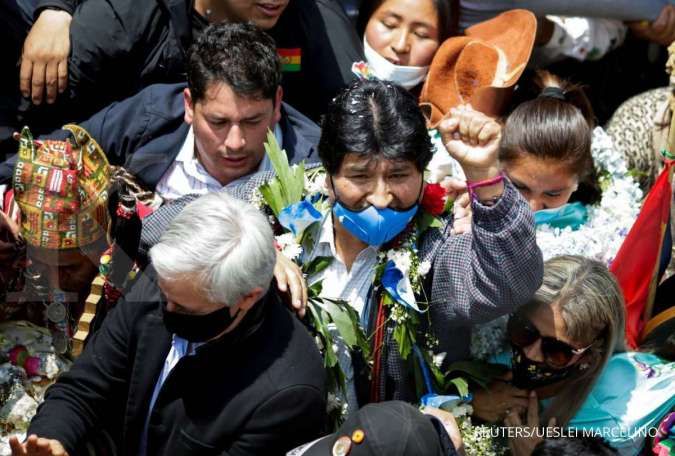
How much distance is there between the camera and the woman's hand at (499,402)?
3.72m

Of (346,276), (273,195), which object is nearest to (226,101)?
(273,195)

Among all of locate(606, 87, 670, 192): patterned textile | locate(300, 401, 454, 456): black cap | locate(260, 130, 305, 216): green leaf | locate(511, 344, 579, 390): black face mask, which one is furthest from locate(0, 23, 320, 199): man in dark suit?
locate(606, 87, 670, 192): patterned textile

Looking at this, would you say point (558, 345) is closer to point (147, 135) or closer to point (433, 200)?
point (433, 200)

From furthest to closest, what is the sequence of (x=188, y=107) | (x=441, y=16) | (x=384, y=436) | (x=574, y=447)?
(x=441, y=16) < (x=188, y=107) < (x=574, y=447) < (x=384, y=436)

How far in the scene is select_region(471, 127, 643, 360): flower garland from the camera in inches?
148

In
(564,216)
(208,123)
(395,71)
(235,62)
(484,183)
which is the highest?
(484,183)

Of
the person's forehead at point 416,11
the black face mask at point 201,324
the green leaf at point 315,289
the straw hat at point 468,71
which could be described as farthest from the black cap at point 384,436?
the person's forehead at point 416,11

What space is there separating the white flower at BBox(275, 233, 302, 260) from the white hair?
1.46 ft

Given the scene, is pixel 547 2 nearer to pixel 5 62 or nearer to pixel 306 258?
pixel 306 258

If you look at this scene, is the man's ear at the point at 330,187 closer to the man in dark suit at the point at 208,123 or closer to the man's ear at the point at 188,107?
the man in dark suit at the point at 208,123

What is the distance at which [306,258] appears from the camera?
3.61 metres

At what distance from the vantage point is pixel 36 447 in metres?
3.02

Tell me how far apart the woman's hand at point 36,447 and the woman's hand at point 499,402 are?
152 centimetres

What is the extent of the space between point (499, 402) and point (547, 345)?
1.00 feet
